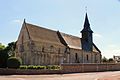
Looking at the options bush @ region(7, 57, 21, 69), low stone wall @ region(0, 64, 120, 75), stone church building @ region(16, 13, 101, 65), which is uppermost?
stone church building @ region(16, 13, 101, 65)

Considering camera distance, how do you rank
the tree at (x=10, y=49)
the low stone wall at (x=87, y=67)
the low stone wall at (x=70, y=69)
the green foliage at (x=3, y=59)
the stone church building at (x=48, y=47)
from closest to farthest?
the low stone wall at (x=70, y=69), the green foliage at (x=3, y=59), the low stone wall at (x=87, y=67), the stone church building at (x=48, y=47), the tree at (x=10, y=49)

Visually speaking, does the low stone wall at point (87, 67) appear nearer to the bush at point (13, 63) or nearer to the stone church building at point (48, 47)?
the bush at point (13, 63)

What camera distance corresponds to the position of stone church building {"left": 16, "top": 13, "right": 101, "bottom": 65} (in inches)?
1806

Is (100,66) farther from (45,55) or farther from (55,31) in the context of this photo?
(55,31)

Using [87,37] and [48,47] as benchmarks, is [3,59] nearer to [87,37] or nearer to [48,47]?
[48,47]

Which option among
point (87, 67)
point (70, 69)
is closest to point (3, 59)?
point (70, 69)

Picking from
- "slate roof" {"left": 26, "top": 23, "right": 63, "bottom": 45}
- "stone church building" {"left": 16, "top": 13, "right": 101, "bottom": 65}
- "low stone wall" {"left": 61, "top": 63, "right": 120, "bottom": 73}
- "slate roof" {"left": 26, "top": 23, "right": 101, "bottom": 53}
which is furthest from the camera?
"slate roof" {"left": 26, "top": 23, "right": 101, "bottom": 53}

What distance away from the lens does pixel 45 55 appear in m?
48.5

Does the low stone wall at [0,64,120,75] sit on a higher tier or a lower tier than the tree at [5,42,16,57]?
lower

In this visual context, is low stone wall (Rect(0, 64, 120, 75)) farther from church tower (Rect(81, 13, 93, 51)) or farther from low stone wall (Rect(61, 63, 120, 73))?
church tower (Rect(81, 13, 93, 51))

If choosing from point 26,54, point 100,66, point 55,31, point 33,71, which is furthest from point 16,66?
point 55,31

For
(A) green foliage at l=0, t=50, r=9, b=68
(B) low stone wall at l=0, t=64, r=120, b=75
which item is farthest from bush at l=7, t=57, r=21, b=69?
(B) low stone wall at l=0, t=64, r=120, b=75

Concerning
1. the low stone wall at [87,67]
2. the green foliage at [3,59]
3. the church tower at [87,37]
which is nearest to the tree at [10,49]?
the green foliage at [3,59]

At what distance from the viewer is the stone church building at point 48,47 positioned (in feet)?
151
